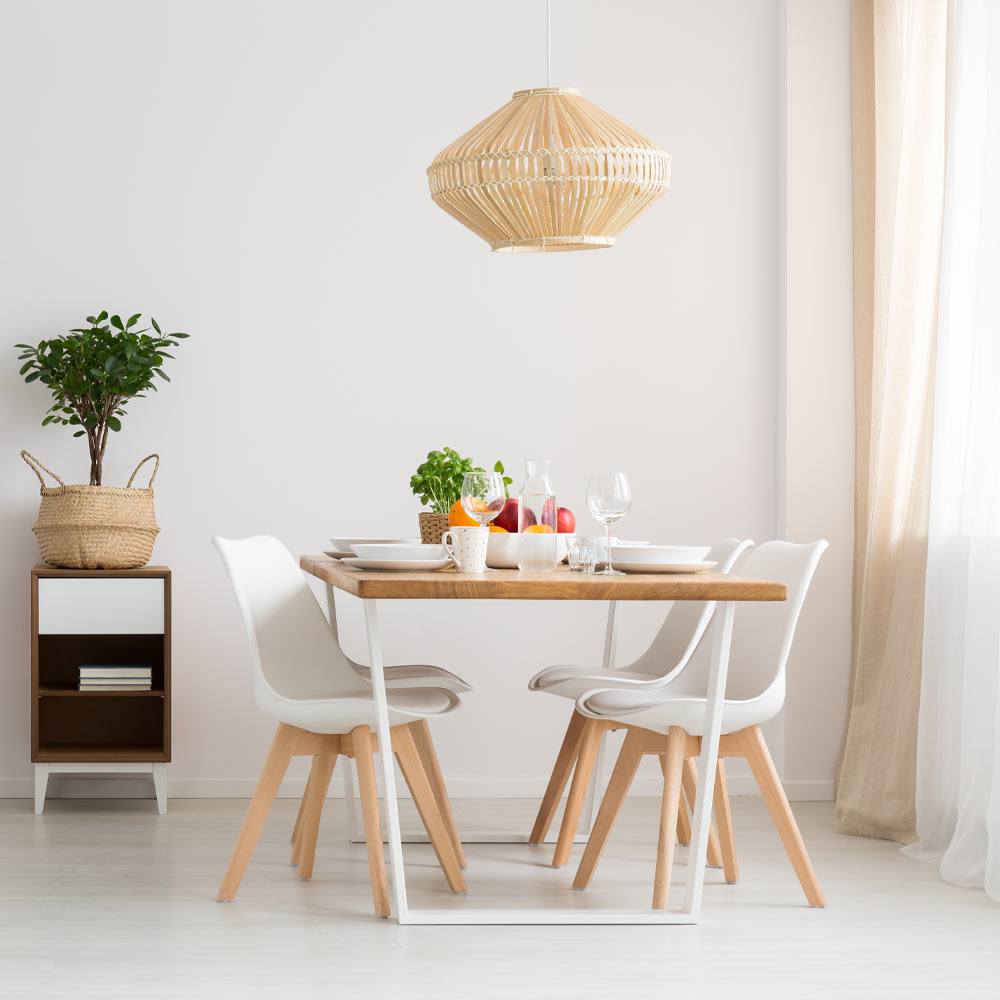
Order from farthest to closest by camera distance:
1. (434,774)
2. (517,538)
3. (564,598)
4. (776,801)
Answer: (434,774)
(517,538)
(776,801)
(564,598)

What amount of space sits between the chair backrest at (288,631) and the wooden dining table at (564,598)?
0.71 feet

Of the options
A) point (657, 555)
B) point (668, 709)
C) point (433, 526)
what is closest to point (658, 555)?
point (657, 555)

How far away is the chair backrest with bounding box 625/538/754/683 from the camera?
3404mm

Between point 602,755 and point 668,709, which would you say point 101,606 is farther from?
point 668,709

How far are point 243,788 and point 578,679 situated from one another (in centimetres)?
146

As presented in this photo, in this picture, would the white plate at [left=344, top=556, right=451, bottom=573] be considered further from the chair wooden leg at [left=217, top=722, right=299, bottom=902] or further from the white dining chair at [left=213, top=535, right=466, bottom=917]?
the chair wooden leg at [left=217, top=722, right=299, bottom=902]

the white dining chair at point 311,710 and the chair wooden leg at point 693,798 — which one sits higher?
the white dining chair at point 311,710

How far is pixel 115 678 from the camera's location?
3.98m

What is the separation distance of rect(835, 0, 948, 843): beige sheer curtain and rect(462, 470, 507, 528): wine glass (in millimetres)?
1401

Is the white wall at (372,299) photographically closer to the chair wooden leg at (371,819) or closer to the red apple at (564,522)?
the red apple at (564,522)

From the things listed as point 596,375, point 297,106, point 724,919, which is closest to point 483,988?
point 724,919

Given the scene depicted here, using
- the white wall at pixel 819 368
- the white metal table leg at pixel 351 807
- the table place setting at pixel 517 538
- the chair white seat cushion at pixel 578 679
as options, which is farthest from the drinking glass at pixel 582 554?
the white wall at pixel 819 368

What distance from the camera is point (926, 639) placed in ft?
11.3

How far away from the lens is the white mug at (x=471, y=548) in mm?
2900
